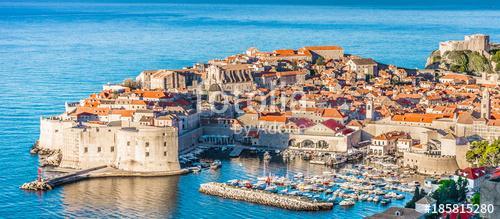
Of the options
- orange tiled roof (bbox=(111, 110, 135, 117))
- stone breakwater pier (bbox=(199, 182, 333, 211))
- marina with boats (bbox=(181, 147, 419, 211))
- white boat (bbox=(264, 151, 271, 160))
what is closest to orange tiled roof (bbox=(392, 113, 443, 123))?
marina with boats (bbox=(181, 147, 419, 211))

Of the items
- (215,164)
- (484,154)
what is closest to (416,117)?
(484,154)

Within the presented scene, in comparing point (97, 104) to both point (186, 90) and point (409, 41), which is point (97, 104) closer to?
point (186, 90)

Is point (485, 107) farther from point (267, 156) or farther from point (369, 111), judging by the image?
point (267, 156)

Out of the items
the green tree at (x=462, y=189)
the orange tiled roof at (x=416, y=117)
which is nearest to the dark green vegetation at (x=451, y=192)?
the green tree at (x=462, y=189)

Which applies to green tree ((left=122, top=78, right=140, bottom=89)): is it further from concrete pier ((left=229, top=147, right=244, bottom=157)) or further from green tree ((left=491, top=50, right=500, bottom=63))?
green tree ((left=491, top=50, right=500, bottom=63))

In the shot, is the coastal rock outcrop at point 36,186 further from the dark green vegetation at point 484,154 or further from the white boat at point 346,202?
the dark green vegetation at point 484,154

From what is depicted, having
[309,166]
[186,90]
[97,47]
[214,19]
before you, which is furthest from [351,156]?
[214,19]
